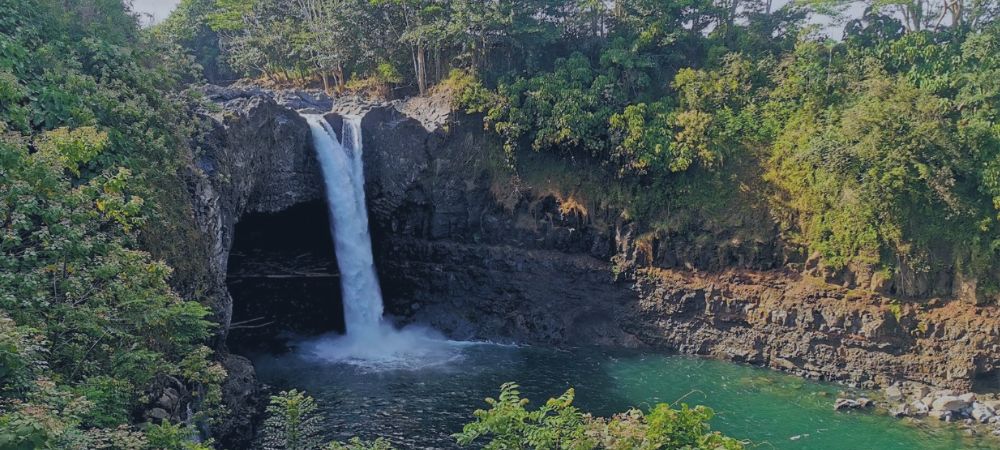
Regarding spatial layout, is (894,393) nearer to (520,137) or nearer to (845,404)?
(845,404)

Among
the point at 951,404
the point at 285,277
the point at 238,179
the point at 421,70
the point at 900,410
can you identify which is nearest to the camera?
the point at 951,404

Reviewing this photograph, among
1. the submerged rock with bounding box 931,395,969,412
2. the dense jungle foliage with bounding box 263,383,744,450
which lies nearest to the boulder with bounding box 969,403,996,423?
the submerged rock with bounding box 931,395,969,412

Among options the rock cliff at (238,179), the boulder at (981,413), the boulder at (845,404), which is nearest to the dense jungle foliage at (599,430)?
the rock cliff at (238,179)

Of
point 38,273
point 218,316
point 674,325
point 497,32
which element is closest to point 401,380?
point 218,316

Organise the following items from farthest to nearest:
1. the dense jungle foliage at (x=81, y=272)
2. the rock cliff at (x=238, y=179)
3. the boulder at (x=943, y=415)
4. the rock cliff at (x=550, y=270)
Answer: the rock cliff at (x=550, y=270) < the boulder at (x=943, y=415) < the rock cliff at (x=238, y=179) < the dense jungle foliage at (x=81, y=272)

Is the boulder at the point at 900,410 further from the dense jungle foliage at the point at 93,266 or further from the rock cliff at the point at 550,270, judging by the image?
the dense jungle foliage at the point at 93,266

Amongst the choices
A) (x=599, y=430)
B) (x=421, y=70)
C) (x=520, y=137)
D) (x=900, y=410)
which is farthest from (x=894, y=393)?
(x=421, y=70)

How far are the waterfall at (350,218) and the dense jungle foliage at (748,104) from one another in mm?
4943

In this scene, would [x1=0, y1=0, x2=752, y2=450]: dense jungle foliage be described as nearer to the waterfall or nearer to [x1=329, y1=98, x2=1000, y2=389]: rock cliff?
the waterfall

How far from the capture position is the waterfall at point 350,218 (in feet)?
80.3

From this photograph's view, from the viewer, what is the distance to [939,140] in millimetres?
19766

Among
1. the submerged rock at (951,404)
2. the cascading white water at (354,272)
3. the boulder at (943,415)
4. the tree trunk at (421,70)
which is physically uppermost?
the tree trunk at (421,70)

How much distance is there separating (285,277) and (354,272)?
2.61m

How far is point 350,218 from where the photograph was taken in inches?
993
